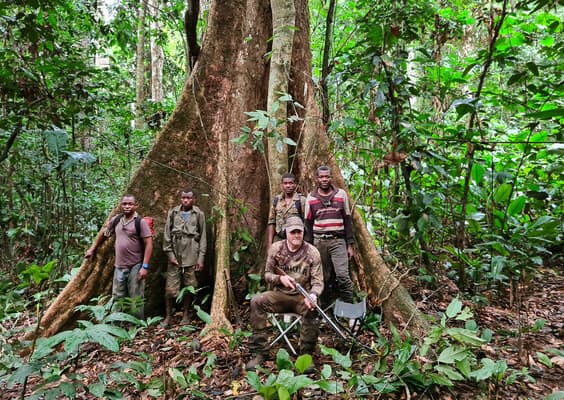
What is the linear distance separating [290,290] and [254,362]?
0.73 metres

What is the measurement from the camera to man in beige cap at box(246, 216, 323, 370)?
3.72 m

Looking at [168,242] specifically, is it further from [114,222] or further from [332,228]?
[332,228]

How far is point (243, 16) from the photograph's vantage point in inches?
231

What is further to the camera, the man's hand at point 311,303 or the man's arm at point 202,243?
the man's arm at point 202,243

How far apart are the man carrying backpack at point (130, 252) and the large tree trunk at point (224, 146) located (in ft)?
0.77

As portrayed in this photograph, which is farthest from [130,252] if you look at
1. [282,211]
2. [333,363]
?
[333,363]

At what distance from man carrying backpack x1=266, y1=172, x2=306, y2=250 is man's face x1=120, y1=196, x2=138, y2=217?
1787mm

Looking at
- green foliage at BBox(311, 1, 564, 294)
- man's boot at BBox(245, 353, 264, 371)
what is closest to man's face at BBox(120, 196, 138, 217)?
man's boot at BBox(245, 353, 264, 371)

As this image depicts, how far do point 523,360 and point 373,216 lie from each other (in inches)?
127

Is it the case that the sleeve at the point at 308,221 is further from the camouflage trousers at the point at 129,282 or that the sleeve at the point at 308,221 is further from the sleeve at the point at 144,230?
the camouflage trousers at the point at 129,282

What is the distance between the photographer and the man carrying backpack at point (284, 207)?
476cm

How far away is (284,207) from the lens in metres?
4.82

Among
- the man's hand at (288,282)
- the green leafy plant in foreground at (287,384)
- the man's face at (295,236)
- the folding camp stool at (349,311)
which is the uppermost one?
the man's face at (295,236)

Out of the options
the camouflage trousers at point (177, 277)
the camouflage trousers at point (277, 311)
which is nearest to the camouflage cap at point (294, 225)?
the camouflage trousers at point (277, 311)
